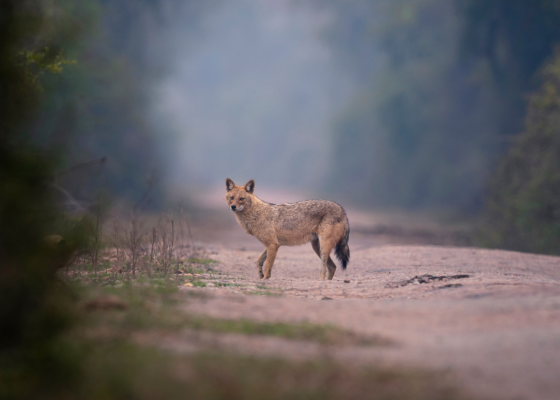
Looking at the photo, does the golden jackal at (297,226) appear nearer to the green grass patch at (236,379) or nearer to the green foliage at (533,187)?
the green grass patch at (236,379)

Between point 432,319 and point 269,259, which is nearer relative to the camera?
point 432,319

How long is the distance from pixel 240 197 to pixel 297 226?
1.52m

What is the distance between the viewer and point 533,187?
27.0 meters

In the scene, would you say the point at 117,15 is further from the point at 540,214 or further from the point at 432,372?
the point at 432,372

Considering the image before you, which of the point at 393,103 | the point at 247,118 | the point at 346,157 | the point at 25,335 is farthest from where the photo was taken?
the point at 247,118

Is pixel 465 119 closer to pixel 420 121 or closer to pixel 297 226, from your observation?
pixel 420 121

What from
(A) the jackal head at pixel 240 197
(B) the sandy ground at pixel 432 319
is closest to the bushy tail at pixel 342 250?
(B) the sandy ground at pixel 432 319

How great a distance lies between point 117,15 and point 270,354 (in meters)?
58.9

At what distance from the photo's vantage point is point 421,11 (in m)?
70.1

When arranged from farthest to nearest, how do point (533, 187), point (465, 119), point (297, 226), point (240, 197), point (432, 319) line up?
point (465, 119) → point (533, 187) → point (240, 197) → point (297, 226) → point (432, 319)

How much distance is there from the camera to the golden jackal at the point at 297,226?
12.1 meters

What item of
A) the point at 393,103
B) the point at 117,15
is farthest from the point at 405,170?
the point at 117,15

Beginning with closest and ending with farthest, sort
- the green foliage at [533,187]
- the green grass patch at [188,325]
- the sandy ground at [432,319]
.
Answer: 1. the sandy ground at [432,319]
2. the green grass patch at [188,325]
3. the green foliage at [533,187]

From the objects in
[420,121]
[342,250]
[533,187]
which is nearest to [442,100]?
[420,121]
